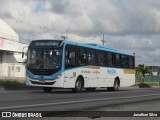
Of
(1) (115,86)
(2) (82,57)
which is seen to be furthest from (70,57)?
(1) (115,86)

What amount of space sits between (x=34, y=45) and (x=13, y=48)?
113ft

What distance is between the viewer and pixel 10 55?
62.9 m

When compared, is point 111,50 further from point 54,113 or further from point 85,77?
point 54,113

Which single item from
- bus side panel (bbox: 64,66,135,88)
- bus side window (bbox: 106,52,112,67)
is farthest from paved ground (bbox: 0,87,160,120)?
bus side window (bbox: 106,52,112,67)

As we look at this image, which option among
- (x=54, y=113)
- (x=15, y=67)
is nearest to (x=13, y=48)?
(x=15, y=67)

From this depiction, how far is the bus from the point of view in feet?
81.5

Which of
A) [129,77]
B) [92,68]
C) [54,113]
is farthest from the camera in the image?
[129,77]

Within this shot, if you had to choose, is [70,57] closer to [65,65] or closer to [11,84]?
[65,65]

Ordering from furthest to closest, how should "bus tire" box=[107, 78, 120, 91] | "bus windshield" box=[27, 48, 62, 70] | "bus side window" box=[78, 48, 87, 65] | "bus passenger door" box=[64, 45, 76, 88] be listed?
"bus tire" box=[107, 78, 120, 91]
"bus side window" box=[78, 48, 87, 65]
"bus passenger door" box=[64, 45, 76, 88]
"bus windshield" box=[27, 48, 62, 70]

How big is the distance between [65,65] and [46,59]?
1.19 metres

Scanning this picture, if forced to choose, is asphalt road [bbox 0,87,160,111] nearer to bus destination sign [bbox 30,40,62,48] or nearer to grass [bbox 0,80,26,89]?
bus destination sign [bbox 30,40,62,48]

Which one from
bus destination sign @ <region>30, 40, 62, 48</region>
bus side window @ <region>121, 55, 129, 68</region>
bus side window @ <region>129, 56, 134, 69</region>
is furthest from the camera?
bus side window @ <region>129, 56, 134, 69</region>

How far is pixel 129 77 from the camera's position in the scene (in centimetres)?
3628

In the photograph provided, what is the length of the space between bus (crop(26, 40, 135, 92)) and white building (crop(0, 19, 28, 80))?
99.6ft
